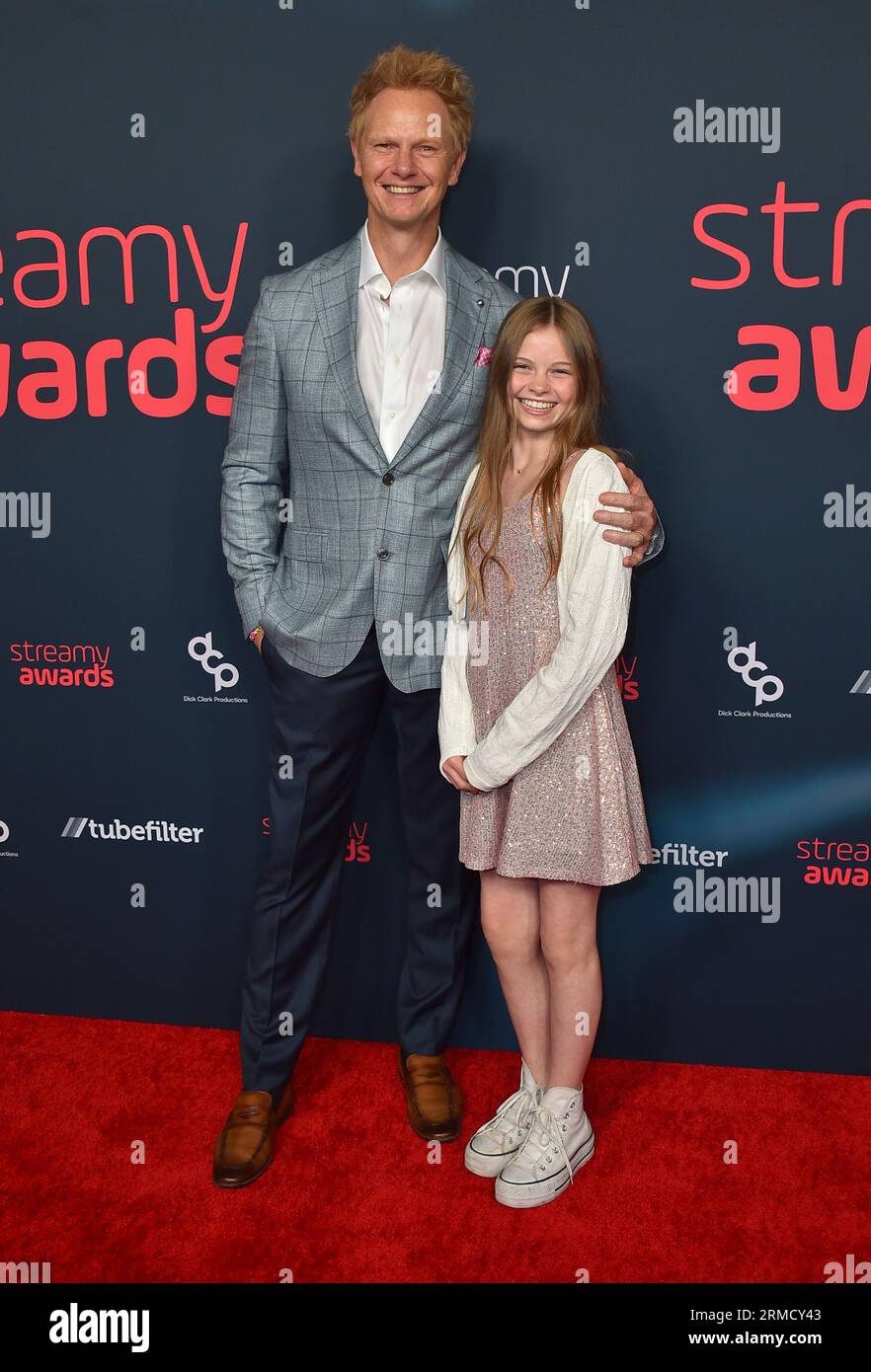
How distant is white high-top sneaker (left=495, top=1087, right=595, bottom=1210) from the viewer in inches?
85.9

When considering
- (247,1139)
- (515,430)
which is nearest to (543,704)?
(515,430)

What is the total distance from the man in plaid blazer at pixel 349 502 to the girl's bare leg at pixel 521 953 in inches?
9.4

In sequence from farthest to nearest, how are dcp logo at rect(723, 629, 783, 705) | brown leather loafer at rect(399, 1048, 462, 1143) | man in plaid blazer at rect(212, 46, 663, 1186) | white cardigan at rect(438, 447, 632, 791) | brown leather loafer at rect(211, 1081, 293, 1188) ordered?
dcp logo at rect(723, 629, 783, 705) → brown leather loafer at rect(399, 1048, 462, 1143) → brown leather loafer at rect(211, 1081, 293, 1188) → man in plaid blazer at rect(212, 46, 663, 1186) → white cardigan at rect(438, 447, 632, 791)

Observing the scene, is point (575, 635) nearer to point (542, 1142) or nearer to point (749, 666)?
point (749, 666)

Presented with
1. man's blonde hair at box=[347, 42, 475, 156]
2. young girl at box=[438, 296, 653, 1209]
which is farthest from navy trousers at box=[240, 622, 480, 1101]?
man's blonde hair at box=[347, 42, 475, 156]

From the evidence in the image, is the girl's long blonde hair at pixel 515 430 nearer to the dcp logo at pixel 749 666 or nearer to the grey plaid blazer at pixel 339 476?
the grey plaid blazer at pixel 339 476

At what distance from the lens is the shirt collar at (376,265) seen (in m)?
2.20

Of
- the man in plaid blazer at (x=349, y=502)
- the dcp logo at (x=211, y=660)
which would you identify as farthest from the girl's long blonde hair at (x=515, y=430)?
the dcp logo at (x=211, y=660)

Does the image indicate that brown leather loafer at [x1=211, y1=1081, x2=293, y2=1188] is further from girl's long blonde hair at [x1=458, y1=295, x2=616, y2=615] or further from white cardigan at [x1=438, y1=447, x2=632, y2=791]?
girl's long blonde hair at [x1=458, y1=295, x2=616, y2=615]

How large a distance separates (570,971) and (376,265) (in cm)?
148

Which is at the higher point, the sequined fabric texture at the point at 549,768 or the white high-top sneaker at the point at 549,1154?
the sequined fabric texture at the point at 549,768

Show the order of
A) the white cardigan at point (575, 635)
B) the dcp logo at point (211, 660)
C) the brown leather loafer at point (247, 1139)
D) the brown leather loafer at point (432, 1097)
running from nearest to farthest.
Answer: the white cardigan at point (575, 635), the brown leather loafer at point (247, 1139), the brown leather loafer at point (432, 1097), the dcp logo at point (211, 660)

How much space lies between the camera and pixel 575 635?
2016 millimetres

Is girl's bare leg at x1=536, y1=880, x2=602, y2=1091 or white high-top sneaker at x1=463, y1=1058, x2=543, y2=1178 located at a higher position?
girl's bare leg at x1=536, y1=880, x2=602, y2=1091
